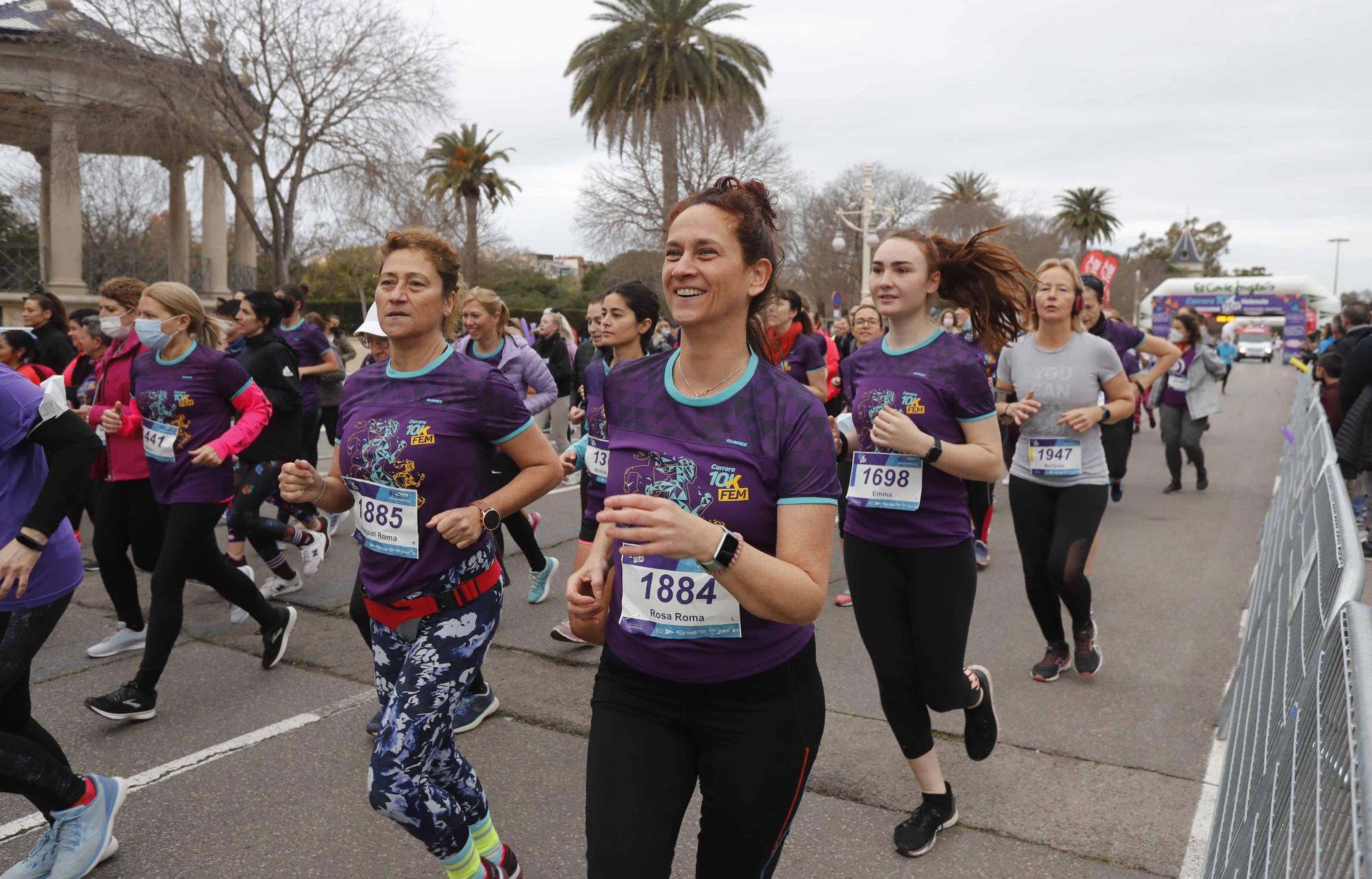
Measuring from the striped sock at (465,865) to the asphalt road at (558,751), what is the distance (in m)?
0.45

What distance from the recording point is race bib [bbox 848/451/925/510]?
3.53 metres

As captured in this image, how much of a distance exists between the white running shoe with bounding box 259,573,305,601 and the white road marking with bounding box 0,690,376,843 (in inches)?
81.4

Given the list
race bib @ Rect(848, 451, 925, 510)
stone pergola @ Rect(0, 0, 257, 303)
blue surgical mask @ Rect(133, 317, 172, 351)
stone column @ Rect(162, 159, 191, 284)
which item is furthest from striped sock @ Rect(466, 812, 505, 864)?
stone column @ Rect(162, 159, 191, 284)

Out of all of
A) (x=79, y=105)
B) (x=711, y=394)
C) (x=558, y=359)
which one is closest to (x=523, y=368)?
(x=558, y=359)

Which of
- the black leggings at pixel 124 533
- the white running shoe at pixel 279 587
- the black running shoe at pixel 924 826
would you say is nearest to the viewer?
the black running shoe at pixel 924 826

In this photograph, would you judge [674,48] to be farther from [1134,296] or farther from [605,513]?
[1134,296]

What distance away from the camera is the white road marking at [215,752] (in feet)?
12.1

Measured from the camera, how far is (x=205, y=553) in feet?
16.0

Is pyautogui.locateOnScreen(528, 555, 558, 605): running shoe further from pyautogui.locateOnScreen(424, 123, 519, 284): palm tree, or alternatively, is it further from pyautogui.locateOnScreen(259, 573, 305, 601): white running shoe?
pyautogui.locateOnScreen(424, 123, 519, 284): palm tree

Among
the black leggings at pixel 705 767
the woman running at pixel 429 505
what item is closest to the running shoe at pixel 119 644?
the woman running at pixel 429 505

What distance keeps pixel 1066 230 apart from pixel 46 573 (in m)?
70.9

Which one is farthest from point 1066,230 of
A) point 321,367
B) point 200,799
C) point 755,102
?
point 200,799

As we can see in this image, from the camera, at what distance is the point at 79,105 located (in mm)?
21438

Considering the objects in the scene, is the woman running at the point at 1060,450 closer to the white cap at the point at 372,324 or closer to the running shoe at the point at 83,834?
the white cap at the point at 372,324
